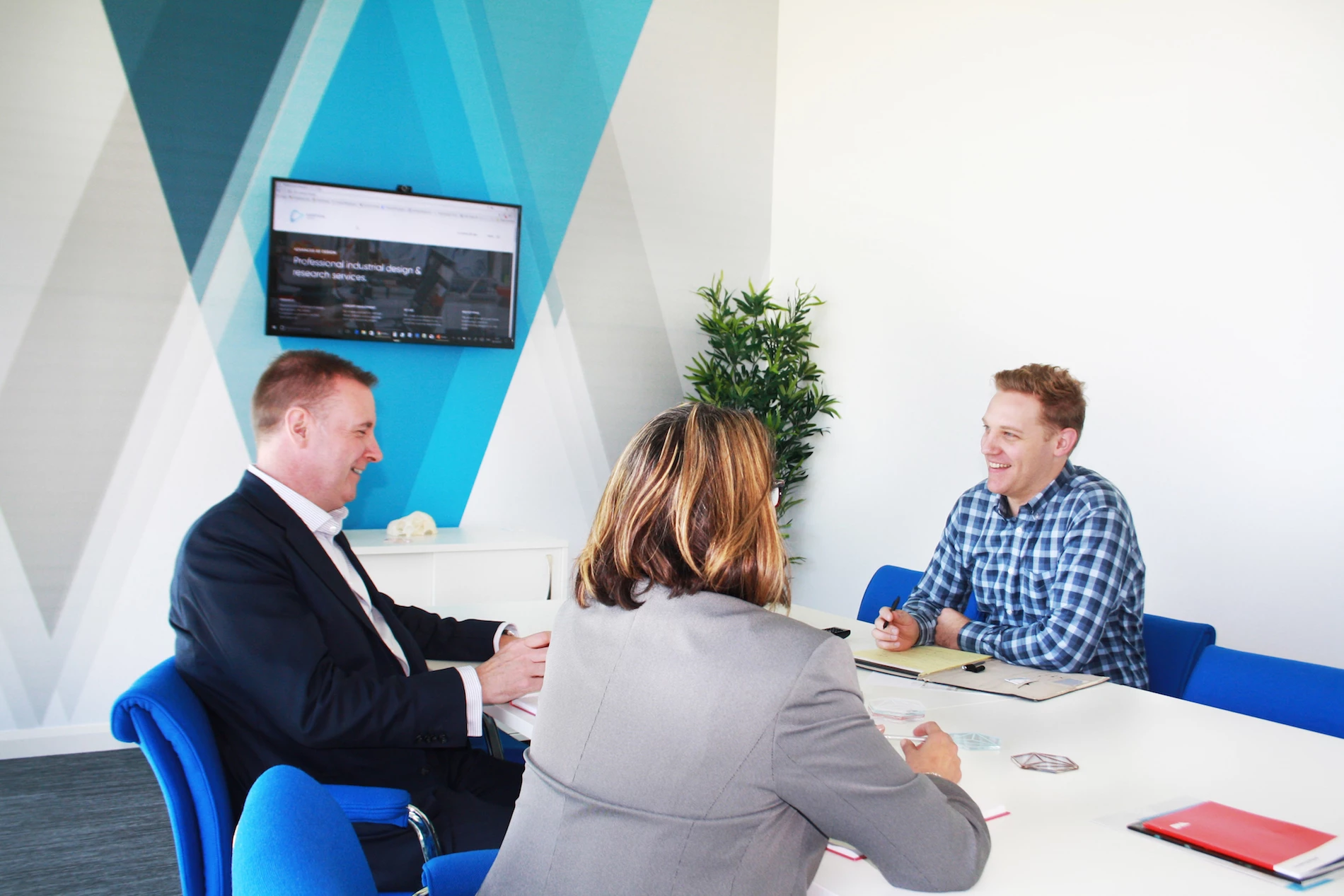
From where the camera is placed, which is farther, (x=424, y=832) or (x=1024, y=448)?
(x=1024, y=448)

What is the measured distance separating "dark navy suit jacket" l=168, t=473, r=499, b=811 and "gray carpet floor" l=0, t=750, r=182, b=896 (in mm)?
→ 1247

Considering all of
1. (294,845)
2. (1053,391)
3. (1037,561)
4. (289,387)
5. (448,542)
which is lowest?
(448,542)

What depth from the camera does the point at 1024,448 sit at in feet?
8.71

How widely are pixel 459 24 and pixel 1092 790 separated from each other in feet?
14.4

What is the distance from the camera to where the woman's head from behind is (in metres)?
1.28

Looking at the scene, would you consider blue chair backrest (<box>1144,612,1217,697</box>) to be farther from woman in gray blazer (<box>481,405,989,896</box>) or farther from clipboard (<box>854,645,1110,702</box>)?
woman in gray blazer (<box>481,405,989,896</box>)

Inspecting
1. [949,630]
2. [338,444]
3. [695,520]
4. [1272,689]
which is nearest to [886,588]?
A: [949,630]

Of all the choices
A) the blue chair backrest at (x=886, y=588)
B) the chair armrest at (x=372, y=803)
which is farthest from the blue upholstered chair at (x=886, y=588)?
the chair armrest at (x=372, y=803)

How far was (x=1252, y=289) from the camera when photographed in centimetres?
335

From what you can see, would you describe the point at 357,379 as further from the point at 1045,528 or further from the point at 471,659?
the point at 1045,528

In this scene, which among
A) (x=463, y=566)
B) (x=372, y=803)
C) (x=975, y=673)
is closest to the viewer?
(x=372, y=803)

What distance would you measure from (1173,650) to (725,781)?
180 cm

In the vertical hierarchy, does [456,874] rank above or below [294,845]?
below

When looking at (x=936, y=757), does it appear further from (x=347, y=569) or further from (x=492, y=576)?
(x=492, y=576)
